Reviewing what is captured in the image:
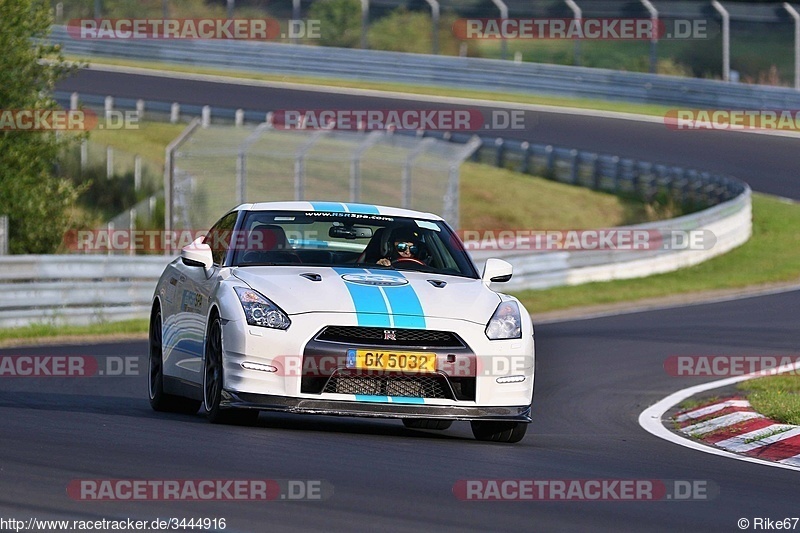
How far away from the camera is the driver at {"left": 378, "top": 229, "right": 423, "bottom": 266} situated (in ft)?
31.9

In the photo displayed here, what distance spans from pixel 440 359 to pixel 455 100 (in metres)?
31.5

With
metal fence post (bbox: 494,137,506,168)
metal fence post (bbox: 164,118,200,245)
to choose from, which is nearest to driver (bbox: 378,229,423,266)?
metal fence post (bbox: 164,118,200,245)

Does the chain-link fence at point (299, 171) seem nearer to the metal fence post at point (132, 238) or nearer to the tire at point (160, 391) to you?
the metal fence post at point (132, 238)

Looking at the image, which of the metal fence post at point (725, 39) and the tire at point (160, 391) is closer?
the tire at point (160, 391)

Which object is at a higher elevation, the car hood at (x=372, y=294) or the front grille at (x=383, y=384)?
the car hood at (x=372, y=294)

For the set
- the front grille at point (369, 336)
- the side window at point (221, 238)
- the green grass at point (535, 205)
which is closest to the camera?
the front grille at point (369, 336)

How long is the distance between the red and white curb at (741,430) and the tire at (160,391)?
3.39 m

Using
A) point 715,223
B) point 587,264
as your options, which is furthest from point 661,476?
point 715,223

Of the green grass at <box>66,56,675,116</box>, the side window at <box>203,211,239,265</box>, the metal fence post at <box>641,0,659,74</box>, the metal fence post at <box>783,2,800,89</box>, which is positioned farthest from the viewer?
the green grass at <box>66,56,675,116</box>

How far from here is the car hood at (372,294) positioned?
28.4 ft

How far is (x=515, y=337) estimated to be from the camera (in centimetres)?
898

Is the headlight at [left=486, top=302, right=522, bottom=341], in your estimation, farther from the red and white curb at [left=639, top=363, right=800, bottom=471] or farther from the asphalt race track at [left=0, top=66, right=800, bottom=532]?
the red and white curb at [left=639, top=363, right=800, bottom=471]

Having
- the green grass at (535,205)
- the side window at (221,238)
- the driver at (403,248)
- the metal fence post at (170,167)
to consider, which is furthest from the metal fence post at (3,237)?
the green grass at (535,205)

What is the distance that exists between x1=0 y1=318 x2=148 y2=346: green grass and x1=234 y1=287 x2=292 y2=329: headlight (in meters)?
8.00
